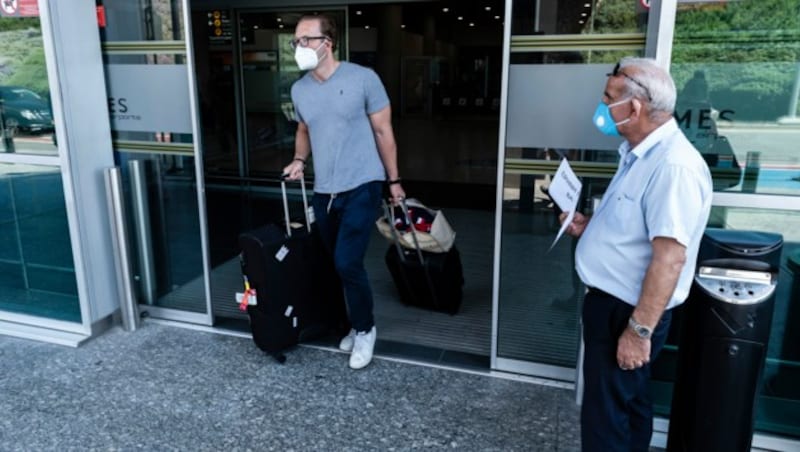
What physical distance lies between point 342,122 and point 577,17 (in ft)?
3.99

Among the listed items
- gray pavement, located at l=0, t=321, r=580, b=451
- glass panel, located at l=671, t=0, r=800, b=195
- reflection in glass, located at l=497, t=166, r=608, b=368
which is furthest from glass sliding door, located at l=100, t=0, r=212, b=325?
glass panel, located at l=671, t=0, r=800, b=195

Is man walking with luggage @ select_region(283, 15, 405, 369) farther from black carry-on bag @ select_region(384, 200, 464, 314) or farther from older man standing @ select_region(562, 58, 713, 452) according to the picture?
older man standing @ select_region(562, 58, 713, 452)

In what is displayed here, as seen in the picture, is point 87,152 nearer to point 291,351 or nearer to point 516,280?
point 291,351

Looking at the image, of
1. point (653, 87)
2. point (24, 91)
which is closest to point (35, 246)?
point (24, 91)

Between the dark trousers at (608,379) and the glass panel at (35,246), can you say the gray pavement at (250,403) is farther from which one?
the dark trousers at (608,379)

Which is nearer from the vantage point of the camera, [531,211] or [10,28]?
[531,211]

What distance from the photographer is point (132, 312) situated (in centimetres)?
378

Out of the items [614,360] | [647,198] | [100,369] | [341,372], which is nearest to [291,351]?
[341,372]

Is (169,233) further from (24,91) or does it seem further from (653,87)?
(653,87)

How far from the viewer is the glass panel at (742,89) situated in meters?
2.38

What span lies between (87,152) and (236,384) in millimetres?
1620

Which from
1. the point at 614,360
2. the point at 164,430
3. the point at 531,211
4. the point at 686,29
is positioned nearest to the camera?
the point at 614,360

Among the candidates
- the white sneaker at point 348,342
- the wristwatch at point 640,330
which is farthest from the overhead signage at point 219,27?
the wristwatch at point 640,330

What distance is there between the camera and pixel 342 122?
3.04 metres
